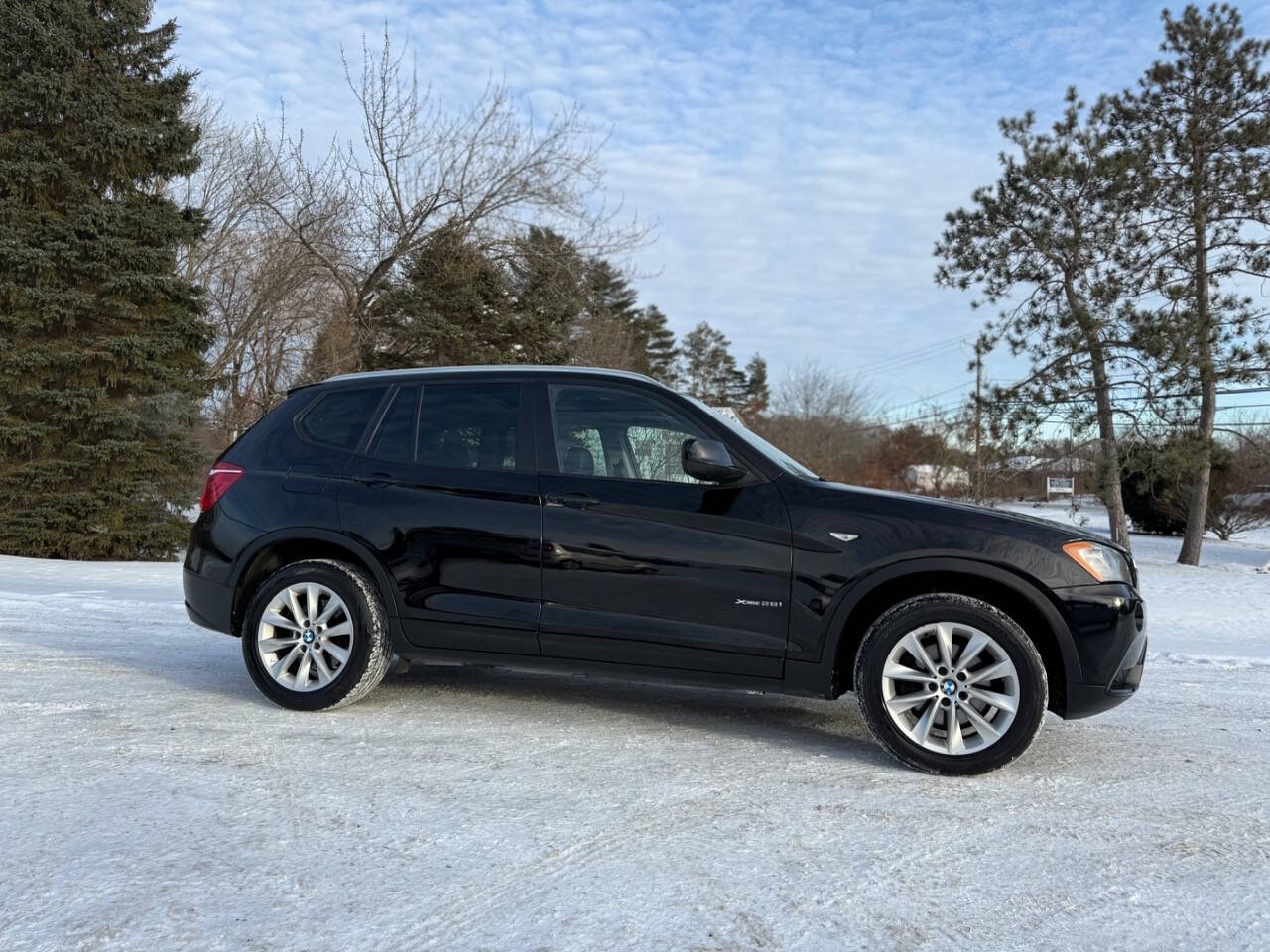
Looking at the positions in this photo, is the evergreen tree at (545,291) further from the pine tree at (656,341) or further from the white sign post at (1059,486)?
the pine tree at (656,341)

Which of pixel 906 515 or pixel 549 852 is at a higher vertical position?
pixel 906 515

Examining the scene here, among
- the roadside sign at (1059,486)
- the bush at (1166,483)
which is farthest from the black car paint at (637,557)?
the roadside sign at (1059,486)

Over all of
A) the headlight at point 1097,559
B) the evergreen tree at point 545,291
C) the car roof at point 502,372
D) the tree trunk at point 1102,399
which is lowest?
the headlight at point 1097,559

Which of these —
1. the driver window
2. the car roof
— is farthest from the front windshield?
the car roof

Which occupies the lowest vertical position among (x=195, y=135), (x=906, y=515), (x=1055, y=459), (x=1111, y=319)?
(x=906, y=515)

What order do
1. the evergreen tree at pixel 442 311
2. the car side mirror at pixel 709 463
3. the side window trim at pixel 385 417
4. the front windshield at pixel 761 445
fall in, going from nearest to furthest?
the car side mirror at pixel 709 463 < the front windshield at pixel 761 445 < the side window trim at pixel 385 417 < the evergreen tree at pixel 442 311

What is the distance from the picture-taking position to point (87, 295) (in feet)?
53.5

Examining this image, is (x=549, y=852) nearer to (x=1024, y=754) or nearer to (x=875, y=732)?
(x=875, y=732)

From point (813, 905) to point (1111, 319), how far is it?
19.4 meters

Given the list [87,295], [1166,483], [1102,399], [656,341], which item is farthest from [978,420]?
[656,341]

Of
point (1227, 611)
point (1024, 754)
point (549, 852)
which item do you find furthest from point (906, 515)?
point (1227, 611)

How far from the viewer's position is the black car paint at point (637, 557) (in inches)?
166

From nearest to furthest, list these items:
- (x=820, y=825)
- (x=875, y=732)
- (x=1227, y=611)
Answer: (x=820, y=825), (x=875, y=732), (x=1227, y=611)

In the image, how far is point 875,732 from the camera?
4.25m
